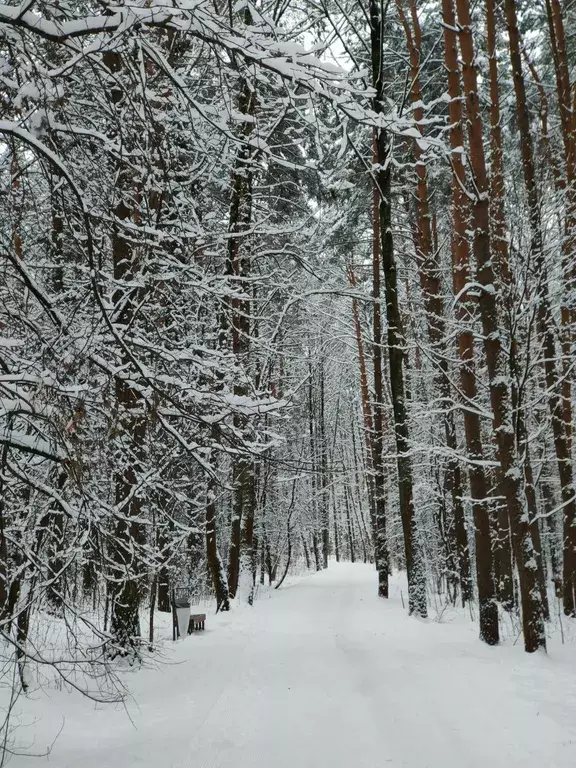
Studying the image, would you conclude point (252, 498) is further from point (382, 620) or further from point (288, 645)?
point (288, 645)

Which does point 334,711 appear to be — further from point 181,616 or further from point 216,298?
point 181,616

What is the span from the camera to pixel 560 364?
1316 cm

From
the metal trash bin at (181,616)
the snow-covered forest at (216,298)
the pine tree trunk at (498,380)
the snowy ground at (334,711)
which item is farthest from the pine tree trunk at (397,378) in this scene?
the metal trash bin at (181,616)

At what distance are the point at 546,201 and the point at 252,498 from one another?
10.7m

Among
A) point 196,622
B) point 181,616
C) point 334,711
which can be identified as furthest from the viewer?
point 196,622

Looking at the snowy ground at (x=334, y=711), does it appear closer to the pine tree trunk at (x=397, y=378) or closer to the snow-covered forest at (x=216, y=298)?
the snow-covered forest at (x=216, y=298)

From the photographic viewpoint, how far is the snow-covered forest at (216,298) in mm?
3131

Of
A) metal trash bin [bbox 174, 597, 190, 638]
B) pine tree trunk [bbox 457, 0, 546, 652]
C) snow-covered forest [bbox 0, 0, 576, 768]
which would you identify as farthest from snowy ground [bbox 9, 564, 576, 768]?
metal trash bin [bbox 174, 597, 190, 638]

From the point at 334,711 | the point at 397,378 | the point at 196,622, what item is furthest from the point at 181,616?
the point at 397,378

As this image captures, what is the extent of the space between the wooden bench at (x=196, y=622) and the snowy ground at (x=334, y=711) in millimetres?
1591

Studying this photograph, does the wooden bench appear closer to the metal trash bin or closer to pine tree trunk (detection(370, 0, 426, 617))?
the metal trash bin

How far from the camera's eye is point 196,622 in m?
10.7

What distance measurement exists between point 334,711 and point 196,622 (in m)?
5.88

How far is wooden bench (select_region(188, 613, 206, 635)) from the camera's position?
10609 millimetres
